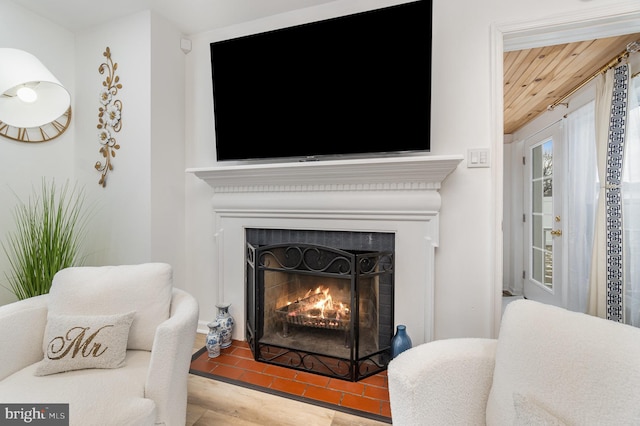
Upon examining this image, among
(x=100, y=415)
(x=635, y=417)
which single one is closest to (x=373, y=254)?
(x=635, y=417)

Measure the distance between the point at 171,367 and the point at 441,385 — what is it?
1.02 m

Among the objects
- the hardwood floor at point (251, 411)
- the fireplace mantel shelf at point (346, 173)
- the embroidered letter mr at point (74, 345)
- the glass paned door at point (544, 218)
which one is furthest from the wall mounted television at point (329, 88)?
the glass paned door at point (544, 218)

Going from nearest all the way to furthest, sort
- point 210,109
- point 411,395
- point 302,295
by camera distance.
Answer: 1. point 411,395
2. point 302,295
3. point 210,109

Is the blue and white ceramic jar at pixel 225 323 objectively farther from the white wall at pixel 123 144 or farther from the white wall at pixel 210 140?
the white wall at pixel 123 144

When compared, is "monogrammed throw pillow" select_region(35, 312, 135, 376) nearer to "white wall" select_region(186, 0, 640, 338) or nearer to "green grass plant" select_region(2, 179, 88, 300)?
"green grass plant" select_region(2, 179, 88, 300)

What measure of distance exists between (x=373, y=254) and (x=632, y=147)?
1.97m

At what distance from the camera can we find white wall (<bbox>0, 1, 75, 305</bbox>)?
1998 mm

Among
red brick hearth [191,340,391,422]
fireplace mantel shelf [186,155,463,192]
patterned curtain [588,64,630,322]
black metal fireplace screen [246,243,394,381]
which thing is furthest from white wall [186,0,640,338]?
patterned curtain [588,64,630,322]

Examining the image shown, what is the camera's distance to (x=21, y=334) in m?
1.24

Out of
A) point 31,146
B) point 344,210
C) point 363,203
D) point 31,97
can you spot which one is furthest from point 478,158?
point 31,146

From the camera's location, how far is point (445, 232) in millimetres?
1825

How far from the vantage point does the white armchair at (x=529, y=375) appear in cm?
77

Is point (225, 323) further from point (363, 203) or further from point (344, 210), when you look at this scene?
point (363, 203)

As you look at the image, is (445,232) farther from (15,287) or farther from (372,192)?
(15,287)
